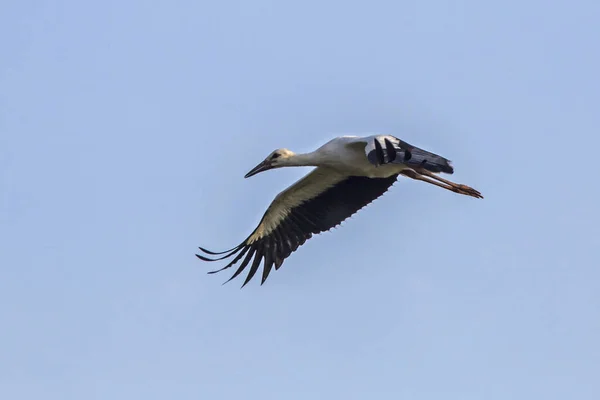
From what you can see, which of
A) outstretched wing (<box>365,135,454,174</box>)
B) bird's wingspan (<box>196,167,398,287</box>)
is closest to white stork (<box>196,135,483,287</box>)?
bird's wingspan (<box>196,167,398,287</box>)

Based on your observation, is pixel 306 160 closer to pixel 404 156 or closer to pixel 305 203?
pixel 305 203

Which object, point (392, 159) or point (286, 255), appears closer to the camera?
point (392, 159)

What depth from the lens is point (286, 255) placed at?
16719 millimetres

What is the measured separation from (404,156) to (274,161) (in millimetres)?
2695

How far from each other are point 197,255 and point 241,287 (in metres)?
0.59

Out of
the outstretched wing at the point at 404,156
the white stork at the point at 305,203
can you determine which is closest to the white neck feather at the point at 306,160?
the white stork at the point at 305,203

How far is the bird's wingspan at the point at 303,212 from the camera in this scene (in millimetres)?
16641

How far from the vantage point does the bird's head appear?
16.7 meters

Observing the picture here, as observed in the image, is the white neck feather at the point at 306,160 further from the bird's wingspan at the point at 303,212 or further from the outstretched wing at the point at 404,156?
the outstretched wing at the point at 404,156

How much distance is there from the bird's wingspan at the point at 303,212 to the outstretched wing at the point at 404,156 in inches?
67.8

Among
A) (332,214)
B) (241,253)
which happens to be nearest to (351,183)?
(332,214)

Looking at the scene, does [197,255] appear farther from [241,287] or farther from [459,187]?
[459,187]

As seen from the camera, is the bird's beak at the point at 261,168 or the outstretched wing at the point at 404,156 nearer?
the outstretched wing at the point at 404,156

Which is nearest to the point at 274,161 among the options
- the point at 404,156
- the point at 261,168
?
the point at 261,168
